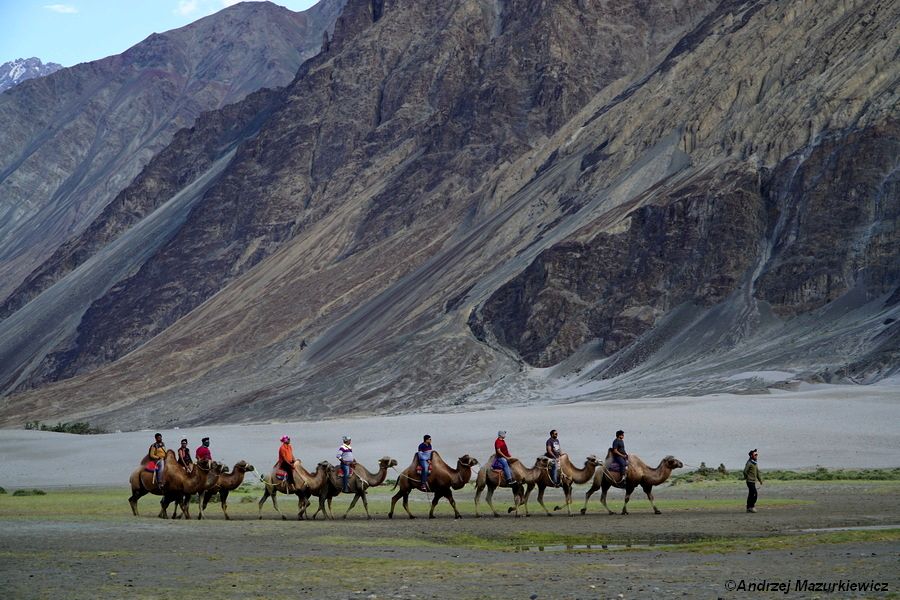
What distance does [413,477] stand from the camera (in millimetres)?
30375

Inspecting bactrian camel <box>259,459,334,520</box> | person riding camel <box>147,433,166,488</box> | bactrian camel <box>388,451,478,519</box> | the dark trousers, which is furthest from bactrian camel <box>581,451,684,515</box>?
person riding camel <box>147,433,166,488</box>

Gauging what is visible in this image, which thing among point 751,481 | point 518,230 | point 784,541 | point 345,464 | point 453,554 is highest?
point 518,230

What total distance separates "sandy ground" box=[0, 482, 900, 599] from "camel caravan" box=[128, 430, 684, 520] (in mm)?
797

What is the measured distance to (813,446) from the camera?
46.6 meters

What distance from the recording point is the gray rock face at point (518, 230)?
93.1 meters

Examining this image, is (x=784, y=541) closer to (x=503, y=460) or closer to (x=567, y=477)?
(x=567, y=477)

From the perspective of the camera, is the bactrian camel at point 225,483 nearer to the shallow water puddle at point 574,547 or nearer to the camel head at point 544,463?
the camel head at point 544,463

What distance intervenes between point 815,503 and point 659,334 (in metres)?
64.7

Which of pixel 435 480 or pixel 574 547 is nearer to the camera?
pixel 574 547

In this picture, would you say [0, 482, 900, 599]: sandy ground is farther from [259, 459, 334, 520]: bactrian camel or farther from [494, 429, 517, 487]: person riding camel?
[259, 459, 334, 520]: bactrian camel

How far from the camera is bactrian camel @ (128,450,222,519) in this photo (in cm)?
2994

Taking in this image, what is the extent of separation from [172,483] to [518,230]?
96155 millimetres

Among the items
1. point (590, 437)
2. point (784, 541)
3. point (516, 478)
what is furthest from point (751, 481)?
point (590, 437)

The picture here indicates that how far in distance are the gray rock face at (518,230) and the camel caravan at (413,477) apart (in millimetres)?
46107
